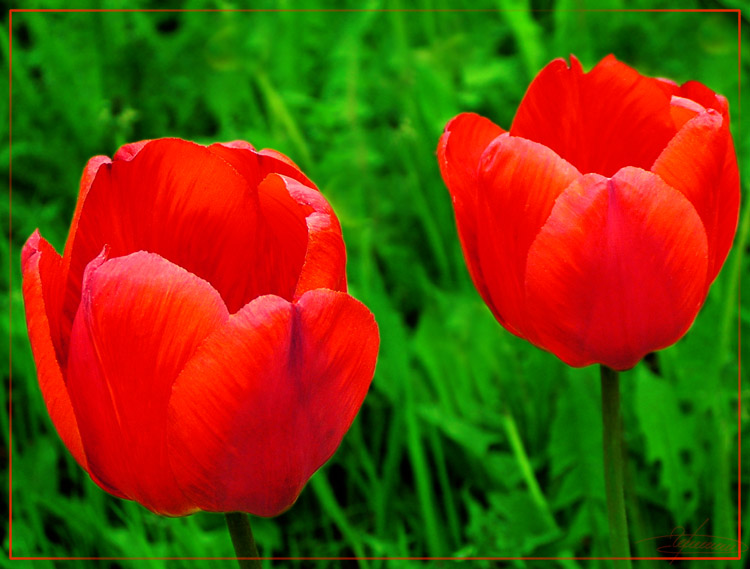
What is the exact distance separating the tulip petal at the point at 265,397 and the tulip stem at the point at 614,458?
13cm

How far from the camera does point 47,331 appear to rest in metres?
0.40

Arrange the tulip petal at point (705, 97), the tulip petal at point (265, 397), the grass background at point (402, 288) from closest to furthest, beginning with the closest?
the tulip petal at point (265, 397) < the tulip petal at point (705, 97) < the grass background at point (402, 288)

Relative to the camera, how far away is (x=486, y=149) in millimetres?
454

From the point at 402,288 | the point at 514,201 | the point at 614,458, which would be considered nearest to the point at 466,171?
the point at 514,201

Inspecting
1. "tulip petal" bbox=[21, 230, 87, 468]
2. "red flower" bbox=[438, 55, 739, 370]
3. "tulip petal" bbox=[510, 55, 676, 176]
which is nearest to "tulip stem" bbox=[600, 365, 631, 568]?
"red flower" bbox=[438, 55, 739, 370]

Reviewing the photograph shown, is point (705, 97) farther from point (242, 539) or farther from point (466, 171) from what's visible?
point (242, 539)

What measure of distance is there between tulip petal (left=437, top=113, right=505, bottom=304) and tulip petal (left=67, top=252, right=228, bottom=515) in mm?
130

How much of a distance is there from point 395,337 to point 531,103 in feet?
1.08

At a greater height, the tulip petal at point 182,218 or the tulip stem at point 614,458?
the tulip petal at point 182,218

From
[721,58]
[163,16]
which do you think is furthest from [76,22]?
[721,58]

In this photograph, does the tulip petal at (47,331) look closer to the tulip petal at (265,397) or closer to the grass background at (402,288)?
the tulip petal at (265,397)

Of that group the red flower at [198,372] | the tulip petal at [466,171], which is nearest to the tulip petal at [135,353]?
the red flower at [198,372]

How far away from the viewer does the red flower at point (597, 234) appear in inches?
16.9

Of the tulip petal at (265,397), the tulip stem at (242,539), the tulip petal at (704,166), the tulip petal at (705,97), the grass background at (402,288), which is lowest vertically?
the grass background at (402,288)
